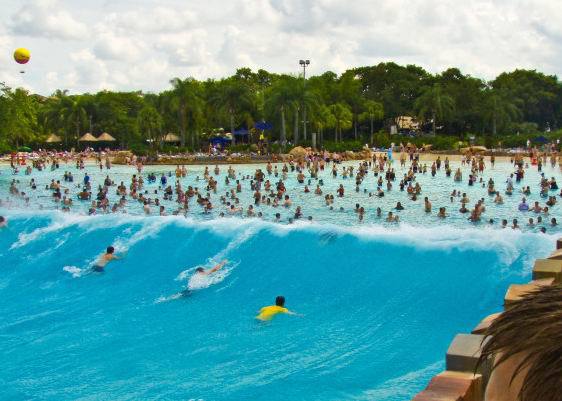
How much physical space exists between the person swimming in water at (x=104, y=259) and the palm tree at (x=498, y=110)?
2361 inches

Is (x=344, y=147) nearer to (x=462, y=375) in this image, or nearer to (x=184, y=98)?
(x=184, y=98)

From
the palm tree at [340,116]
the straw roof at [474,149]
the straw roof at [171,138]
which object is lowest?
the straw roof at [474,149]

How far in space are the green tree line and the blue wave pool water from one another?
46575mm

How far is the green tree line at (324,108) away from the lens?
67000 millimetres

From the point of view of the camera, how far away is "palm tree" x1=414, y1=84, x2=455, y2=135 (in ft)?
234

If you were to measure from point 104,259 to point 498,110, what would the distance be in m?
60.8

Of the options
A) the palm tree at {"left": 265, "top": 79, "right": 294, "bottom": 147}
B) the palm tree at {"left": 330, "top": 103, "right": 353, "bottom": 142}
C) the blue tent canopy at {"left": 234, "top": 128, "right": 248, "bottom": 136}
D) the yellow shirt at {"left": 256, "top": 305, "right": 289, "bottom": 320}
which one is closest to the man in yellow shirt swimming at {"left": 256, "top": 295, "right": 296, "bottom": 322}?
the yellow shirt at {"left": 256, "top": 305, "right": 289, "bottom": 320}

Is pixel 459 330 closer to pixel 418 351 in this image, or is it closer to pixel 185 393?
pixel 418 351

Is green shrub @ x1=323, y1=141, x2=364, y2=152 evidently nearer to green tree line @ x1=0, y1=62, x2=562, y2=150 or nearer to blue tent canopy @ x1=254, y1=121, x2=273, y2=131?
green tree line @ x1=0, y1=62, x2=562, y2=150

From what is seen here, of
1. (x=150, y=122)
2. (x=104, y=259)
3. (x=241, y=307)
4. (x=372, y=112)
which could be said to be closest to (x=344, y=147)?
(x=372, y=112)

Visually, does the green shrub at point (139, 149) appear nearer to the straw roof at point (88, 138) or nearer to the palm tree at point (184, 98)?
the palm tree at point (184, 98)

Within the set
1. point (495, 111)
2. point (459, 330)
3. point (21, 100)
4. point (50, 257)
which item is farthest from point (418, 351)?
point (495, 111)

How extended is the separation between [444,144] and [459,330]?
53.5 metres

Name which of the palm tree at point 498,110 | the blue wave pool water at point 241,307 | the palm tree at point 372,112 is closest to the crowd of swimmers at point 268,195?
the blue wave pool water at point 241,307
